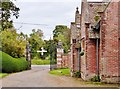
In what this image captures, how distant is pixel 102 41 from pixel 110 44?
601mm

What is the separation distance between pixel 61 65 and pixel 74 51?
18132mm

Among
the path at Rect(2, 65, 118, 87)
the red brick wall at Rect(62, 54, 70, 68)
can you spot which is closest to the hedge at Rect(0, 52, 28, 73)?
the red brick wall at Rect(62, 54, 70, 68)

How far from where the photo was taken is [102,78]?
22766mm

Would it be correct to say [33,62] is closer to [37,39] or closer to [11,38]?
[37,39]

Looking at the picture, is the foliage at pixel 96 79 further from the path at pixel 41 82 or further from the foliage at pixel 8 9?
the foliage at pixel 8 9

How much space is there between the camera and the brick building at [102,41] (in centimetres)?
2272

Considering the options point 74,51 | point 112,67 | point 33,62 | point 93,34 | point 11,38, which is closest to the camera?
point 112,67

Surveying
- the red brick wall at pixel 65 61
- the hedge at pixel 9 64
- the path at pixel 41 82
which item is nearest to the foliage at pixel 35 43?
the red brick wall at pixel 65 61

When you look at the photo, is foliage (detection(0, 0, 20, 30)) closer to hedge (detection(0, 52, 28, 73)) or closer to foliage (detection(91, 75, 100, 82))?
foliage (detection(91, 75, 100, 82))

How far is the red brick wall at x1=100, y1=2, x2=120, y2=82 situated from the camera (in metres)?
22.7

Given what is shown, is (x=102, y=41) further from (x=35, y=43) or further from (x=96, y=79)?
(x=35, y=43)

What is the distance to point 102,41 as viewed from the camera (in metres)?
22.8

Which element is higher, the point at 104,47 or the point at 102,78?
the point at 104,47

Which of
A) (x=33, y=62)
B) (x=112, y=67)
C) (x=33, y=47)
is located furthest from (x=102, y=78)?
(x=33, y=47)
